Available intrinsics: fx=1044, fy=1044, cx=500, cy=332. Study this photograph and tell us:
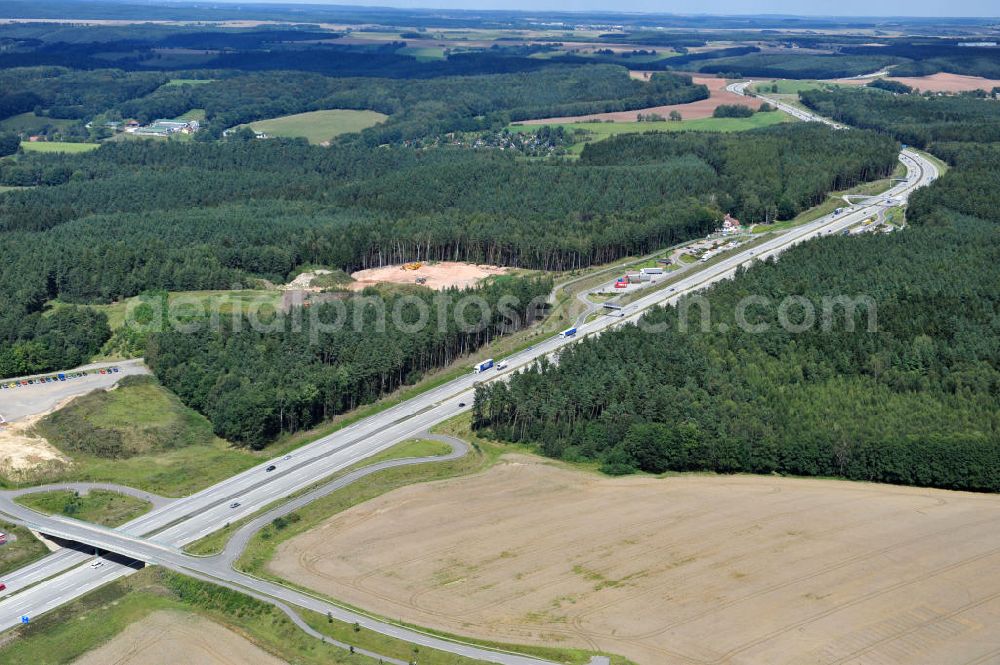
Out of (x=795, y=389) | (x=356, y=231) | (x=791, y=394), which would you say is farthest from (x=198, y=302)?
(x=795, y=389)

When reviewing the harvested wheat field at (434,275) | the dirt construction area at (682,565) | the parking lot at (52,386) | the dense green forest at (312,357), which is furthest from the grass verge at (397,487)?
the harvested wheat field at (434,275)

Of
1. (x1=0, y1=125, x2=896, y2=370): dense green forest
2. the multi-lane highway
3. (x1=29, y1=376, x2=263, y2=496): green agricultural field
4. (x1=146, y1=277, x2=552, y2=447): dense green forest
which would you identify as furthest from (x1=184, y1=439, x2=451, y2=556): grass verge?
(x1=0, y1=125, x2=896, y2=370): dense green forest

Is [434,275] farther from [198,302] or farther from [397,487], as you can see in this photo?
[397,487]

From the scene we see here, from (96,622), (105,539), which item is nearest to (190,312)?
(105,539)

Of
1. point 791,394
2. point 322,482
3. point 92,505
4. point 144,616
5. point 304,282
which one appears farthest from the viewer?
point 304,282

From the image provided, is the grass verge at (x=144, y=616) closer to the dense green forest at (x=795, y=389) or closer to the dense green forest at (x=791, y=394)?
the dense green forest at (x=791, y=394)

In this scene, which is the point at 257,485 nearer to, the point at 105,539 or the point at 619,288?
the point at 105,539

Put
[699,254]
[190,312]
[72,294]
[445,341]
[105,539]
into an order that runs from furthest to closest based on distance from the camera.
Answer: [699,254] < [72,294] < [190,312] < [445,341] < [105,539]
